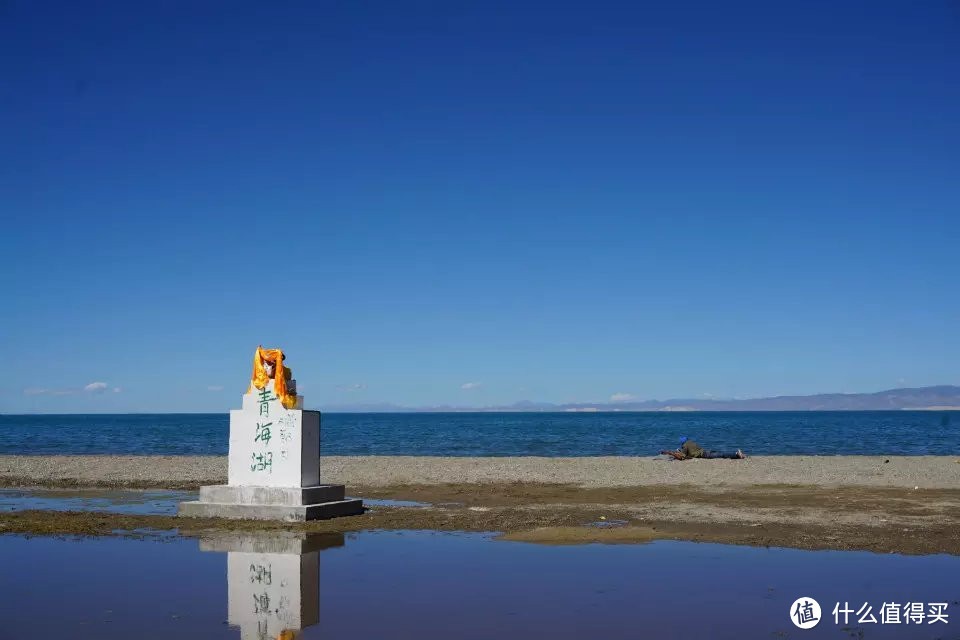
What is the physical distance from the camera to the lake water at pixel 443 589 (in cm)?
870

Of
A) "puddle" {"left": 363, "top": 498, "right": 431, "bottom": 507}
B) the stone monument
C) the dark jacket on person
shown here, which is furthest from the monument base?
the dark jacket on person

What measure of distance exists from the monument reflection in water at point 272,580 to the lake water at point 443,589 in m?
0.03

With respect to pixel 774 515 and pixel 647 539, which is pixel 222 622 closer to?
pixel 647 539

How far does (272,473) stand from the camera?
17797mm

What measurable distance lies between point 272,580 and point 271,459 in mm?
7179

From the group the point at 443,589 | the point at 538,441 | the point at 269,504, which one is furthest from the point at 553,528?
the point at 538,441

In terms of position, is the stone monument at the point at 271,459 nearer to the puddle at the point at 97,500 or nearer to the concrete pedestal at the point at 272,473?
the concrete pedestal at the point at 272,473

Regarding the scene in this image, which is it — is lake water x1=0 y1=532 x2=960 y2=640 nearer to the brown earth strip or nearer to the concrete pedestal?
the brown earth strip

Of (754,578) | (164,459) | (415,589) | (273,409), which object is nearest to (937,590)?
(754,578)

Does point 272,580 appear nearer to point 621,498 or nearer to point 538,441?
point 621,498

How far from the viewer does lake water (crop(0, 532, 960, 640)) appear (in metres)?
8.70

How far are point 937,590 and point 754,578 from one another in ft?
6.66

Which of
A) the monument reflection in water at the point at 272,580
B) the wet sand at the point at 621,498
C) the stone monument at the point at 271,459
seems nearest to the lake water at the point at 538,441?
the wet sand at the point at 621,498

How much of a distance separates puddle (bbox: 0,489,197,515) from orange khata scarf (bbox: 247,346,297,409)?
131 inches
